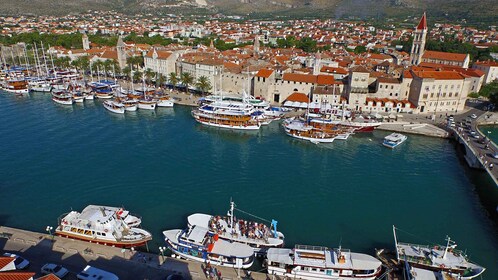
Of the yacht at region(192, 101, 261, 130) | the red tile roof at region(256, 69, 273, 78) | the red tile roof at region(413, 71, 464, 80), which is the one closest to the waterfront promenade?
the yacht at region(192, 101, 261, 130)

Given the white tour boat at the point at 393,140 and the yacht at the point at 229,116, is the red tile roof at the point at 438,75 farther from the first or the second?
the yacht at the point at 229,116

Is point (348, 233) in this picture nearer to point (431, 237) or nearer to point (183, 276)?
point (431, 237)

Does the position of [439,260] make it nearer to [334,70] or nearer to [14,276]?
[14,276]

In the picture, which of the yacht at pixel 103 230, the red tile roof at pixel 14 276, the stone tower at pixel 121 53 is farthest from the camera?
the stone tower at pixel 121 53

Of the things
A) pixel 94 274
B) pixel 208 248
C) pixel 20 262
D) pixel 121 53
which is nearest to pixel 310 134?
pixel 208 248

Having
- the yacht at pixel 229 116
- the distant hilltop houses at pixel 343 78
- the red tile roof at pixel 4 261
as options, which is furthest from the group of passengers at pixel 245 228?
the distant hilltop houses at pixel 343 78

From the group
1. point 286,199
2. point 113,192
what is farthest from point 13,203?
point 286,199
